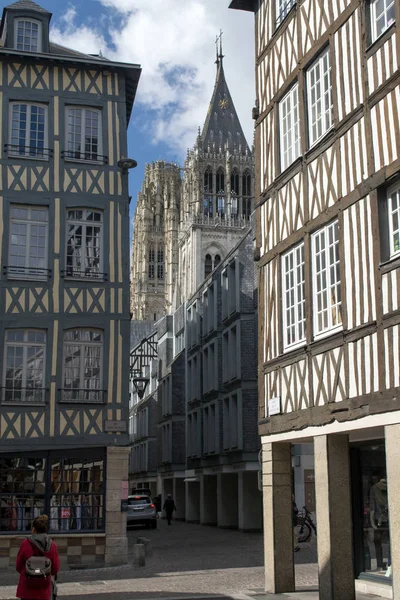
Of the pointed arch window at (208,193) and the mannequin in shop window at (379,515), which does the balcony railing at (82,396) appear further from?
the pointed arch window at (208,193)

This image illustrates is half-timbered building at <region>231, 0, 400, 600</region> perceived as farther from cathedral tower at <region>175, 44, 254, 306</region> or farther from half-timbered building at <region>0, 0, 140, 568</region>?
cathedral tower at <region>175, 44, 254, 306</region>

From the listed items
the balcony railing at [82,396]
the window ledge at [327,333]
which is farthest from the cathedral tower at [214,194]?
the window ledge at [327,333]

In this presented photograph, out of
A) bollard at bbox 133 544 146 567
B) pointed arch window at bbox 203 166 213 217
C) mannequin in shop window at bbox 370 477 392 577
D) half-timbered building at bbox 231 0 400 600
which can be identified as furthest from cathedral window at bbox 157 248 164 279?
mannequin in shop window at bbox 370 477 392 577

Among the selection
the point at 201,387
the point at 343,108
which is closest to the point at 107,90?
the point at 343,108

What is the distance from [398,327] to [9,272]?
485 inches

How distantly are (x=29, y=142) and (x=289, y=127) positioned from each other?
9.03 m

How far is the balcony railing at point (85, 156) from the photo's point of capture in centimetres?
2100

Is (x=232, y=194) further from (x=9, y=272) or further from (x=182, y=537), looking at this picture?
(x=9, y=272)

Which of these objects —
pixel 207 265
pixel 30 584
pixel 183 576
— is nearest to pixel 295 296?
pixel 30 584

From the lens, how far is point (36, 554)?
8727mm

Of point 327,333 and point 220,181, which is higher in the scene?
point 220,181

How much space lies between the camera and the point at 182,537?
2905 centimetres

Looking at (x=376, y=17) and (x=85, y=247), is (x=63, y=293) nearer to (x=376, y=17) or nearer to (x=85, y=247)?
(x=85, y=247)

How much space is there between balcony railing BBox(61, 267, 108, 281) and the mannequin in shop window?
9871 millimetres
